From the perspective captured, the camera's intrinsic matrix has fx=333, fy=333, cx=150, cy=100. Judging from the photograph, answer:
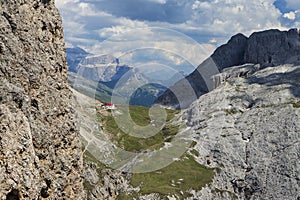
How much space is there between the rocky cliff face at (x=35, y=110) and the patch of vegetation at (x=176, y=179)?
112m

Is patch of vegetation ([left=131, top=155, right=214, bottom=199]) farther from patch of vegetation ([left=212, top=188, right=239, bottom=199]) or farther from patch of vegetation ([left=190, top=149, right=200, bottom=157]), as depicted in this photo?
patch of vegetation ([left=190, top=149, right=200, bottom=157])

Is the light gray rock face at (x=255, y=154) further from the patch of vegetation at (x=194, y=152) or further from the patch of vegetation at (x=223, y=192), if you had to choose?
the patch of vegetation at (x=194, y=152)

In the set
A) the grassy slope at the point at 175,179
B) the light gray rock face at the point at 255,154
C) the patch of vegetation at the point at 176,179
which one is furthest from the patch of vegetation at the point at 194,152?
the patch of vegetation at the point at 176,179

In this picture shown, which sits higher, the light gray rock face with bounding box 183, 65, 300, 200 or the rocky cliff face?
the rocky cliff face

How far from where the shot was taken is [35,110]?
18.4 meters

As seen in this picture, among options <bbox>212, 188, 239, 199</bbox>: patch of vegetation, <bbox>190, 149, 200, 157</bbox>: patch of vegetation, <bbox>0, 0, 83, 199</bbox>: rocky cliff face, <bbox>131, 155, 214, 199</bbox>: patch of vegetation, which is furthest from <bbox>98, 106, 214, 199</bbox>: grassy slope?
<bbox>0, 0, 83, 199</bbox>: rocky cliff face

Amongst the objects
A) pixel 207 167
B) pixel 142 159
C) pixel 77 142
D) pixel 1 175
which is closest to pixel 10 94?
pixel 1 175

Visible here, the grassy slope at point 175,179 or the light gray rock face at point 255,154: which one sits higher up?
the light gray rock face at point 255,154

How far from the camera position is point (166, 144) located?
180 m

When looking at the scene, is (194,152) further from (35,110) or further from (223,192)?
(35,110)

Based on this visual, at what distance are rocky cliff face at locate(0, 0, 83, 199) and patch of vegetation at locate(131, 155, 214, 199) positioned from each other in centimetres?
11242

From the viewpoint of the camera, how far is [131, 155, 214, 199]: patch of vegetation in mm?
135750

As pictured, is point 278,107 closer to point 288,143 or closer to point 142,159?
point 288,143

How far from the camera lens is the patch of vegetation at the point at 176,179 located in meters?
136
